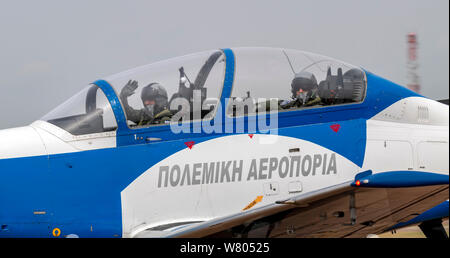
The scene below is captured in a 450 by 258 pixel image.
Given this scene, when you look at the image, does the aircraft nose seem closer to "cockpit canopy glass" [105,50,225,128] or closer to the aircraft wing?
"cockpit canopy glass" [105,50,225,128]

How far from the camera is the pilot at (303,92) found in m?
4.86

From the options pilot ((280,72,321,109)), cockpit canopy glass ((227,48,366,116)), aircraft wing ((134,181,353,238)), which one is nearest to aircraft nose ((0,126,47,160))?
aircraft wing ((134,181,353,238))

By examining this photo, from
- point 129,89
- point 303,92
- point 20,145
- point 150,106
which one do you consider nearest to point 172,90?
point 150,106

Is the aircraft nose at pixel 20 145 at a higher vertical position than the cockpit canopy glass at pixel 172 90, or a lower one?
lower

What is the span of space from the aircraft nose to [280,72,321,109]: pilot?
A: 2.37 meters

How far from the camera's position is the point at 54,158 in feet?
14.9

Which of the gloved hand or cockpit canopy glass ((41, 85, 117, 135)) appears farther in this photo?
the gloved hand

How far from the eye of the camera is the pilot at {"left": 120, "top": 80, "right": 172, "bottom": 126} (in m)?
4.78

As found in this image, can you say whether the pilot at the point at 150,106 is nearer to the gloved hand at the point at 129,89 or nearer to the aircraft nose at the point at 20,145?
the gloved hand at the point at 129,89

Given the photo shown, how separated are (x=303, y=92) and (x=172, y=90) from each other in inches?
51.9

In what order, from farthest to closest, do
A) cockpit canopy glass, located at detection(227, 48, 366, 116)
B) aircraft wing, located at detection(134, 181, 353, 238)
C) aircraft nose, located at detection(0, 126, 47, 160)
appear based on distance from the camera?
cockpit canopy glass, located at detection(227, 48, 366, 116) < aircraft nose, located at detection(0, 126, 47, 160) < aircraft wing, located at detection(134, 181, 353, 238)

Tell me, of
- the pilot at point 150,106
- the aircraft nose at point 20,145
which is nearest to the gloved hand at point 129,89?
the pilot at point 150,106
